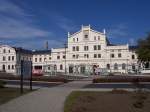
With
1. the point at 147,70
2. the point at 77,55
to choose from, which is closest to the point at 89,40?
the point at 77,55

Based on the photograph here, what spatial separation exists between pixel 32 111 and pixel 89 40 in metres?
80.1

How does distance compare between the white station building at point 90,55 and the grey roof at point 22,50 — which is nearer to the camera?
the white station building at point 90,55

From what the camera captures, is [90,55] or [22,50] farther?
[22,50]

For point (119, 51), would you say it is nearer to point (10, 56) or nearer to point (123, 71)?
point (123, 71)

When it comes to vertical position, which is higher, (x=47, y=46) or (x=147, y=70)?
(x=47, y=46)

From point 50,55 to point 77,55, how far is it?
41.2 feet

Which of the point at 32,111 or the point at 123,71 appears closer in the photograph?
the point at 32,111

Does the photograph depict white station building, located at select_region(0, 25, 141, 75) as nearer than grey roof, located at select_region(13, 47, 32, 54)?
Yes

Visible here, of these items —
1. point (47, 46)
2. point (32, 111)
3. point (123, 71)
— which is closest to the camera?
point (32, 111)

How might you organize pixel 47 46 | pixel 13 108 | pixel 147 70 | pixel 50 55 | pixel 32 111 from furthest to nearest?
pixel 47 46 < pixel 50 55 < pixel 147 70 < pixel 13 108 < pixel 32 111

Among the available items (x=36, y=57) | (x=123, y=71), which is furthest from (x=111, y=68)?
(x=36, y=57)

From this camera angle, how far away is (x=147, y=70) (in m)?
78.1

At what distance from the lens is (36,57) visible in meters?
109

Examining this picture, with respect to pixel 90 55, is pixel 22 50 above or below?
above
